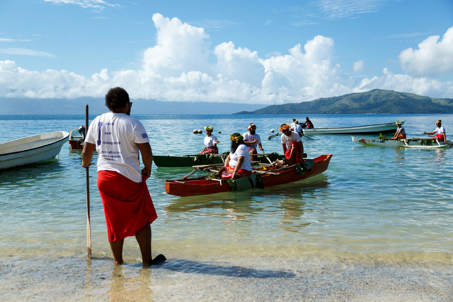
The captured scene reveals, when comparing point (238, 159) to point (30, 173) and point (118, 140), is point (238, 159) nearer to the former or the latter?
point (118, 140)

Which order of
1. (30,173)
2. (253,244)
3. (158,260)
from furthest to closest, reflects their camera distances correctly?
1. (30,173)
2. (253,244)
3. (158,260)

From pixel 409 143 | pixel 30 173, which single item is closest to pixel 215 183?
pixel 30 173

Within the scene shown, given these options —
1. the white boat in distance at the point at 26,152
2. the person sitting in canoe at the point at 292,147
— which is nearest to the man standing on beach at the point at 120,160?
the person sitting in canoe at the point at 292,147

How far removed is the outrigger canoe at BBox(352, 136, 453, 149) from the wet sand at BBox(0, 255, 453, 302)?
20069 mm

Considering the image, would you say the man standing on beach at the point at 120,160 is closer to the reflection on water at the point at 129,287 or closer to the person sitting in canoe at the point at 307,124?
the reflection on water at the point at 129,287

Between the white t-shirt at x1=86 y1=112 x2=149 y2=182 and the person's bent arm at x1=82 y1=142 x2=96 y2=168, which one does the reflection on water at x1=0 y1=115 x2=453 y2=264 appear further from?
the white t-shirt at x1=86 y1=112 x2=149 y2=182

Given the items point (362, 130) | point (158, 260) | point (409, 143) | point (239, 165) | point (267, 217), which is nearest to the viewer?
point (158, 260)

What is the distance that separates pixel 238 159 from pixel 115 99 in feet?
20.5

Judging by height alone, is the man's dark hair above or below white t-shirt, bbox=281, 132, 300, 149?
above

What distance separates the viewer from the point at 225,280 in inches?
172

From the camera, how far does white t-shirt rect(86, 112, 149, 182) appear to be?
162 inches

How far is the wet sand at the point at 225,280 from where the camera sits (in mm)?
3896

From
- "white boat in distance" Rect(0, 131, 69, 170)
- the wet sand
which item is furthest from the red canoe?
"white boat in distance" Rect(0, 131, 69, 170)

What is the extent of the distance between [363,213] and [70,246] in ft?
21.0
